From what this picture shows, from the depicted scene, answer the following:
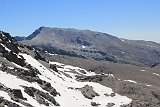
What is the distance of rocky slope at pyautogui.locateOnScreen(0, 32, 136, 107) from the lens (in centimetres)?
6231

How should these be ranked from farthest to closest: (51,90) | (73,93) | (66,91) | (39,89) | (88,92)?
(88,92) → (73,93) → (66,91) → (51,90) → (39,89)

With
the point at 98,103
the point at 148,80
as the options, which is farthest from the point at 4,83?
the point at 148,80

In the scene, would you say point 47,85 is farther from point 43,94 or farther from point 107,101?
point 107,101

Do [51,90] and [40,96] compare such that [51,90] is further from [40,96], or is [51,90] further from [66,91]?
[40,96]

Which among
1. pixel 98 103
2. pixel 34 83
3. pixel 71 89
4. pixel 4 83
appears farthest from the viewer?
pixel 71 89

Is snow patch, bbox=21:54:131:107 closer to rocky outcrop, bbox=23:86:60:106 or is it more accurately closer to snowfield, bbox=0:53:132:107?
snowfield, bbox=0:53:132:107

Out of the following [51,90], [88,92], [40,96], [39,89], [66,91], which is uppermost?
[39,89]

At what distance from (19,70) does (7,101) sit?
2670 cm

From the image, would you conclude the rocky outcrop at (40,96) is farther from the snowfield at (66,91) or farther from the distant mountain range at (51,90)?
the snowfield at (66,91)

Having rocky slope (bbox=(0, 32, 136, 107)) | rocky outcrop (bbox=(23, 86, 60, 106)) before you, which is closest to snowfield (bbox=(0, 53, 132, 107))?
rocky slope (bbox=(0, 32, 136, 107))

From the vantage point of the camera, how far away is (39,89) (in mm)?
75375

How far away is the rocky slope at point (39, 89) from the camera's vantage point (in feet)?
204

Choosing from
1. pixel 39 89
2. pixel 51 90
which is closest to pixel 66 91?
pixel 51 90

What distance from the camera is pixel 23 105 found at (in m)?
58.5
